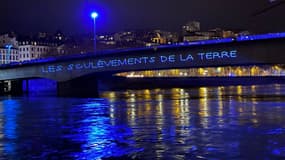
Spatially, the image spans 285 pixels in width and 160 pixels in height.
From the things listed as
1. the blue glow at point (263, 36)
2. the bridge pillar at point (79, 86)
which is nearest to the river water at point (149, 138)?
the blue glow at point (263, 36)

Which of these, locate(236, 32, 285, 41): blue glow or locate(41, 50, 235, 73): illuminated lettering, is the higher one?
locate(236, 32, 285, 41): blue glow

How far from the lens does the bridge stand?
6631 centimetres

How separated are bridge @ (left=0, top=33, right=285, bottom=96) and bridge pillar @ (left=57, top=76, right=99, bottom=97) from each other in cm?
19

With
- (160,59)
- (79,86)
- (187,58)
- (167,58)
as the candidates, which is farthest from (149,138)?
(79,86)

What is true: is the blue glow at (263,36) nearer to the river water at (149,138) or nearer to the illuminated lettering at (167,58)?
the illuminated lettering at (167,58)

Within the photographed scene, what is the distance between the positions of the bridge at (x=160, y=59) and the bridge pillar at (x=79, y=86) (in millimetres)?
193

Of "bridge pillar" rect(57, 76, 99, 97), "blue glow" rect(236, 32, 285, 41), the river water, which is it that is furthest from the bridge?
the river water

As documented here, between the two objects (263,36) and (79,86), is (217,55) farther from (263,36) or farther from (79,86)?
(79,86)

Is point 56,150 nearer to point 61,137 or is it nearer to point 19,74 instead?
point 61,137

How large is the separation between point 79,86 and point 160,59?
27.2 metres

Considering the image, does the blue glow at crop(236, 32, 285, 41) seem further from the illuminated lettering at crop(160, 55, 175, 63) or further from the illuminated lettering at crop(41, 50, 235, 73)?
the illuminated lettering at crop(160, 55, 175, 63)

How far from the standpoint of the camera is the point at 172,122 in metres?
30.7

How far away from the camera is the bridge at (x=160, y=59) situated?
6631cm

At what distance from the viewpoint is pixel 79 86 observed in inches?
4058
